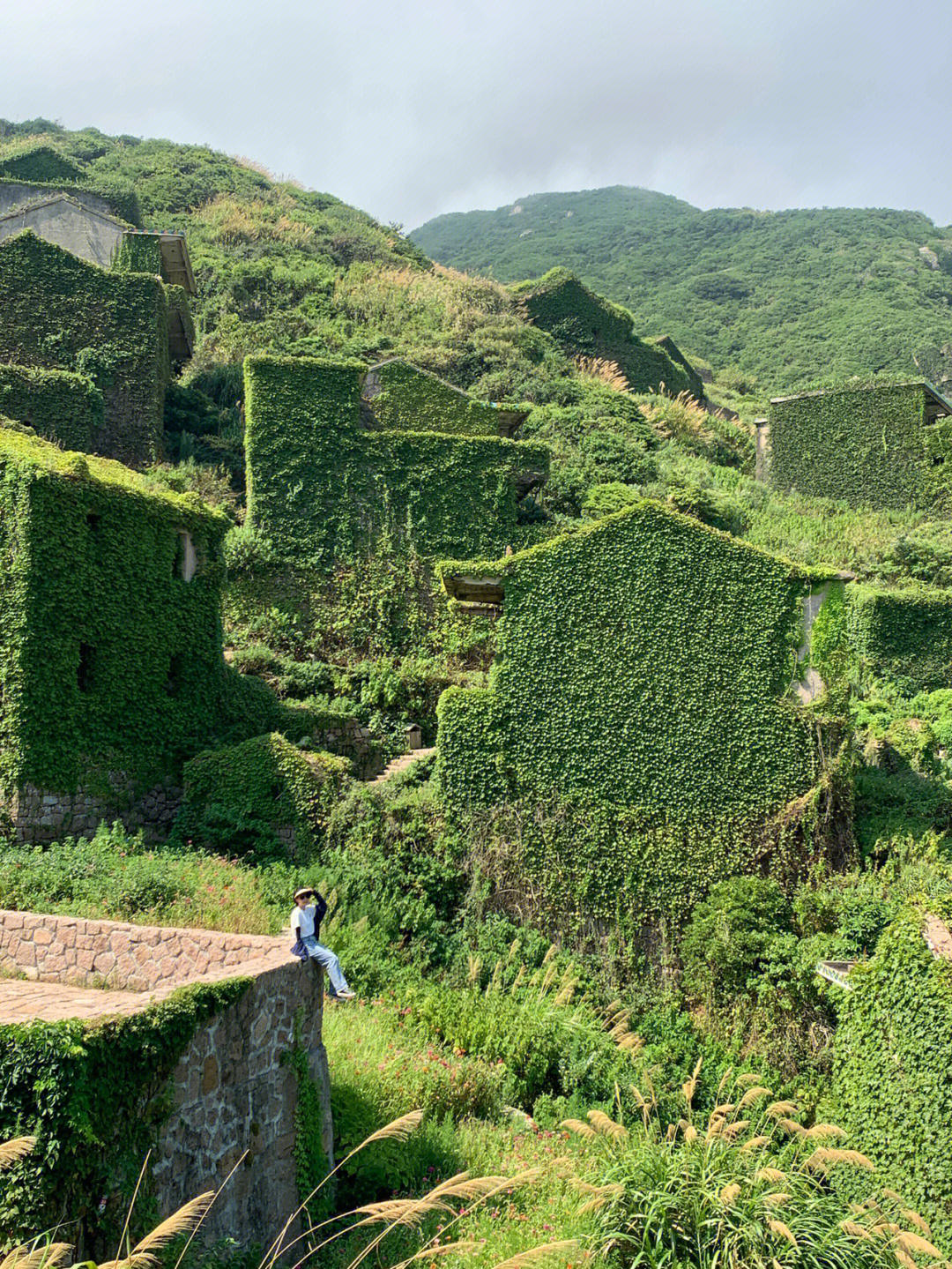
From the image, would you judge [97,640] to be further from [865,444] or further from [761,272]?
[761,272]

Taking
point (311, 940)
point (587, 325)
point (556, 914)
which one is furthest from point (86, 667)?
point (587, 325)

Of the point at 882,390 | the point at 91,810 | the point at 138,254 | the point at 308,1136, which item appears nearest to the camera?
the point at 308,1136

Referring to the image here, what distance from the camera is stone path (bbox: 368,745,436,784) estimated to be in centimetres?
1672

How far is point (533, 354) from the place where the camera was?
3397 cm

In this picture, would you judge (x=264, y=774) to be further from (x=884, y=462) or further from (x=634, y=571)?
(x=884, y=462)

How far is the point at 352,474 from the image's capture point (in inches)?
857

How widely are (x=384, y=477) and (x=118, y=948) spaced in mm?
14980

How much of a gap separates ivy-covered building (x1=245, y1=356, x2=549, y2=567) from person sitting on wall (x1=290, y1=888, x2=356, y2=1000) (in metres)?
13.3

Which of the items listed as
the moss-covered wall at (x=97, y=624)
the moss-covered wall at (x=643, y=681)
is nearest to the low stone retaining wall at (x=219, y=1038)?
the moss-covered wall at (x=97, y=624)

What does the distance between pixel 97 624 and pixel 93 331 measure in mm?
12184

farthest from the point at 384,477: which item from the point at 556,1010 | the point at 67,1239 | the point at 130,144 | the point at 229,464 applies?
the point at 130,144

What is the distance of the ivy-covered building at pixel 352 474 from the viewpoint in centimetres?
2138

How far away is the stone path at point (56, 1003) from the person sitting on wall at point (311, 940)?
1.59 metres

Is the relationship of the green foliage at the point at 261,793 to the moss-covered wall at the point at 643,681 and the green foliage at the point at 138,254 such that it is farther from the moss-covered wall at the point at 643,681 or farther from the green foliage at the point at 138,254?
the green foliage at the point at 138,254
